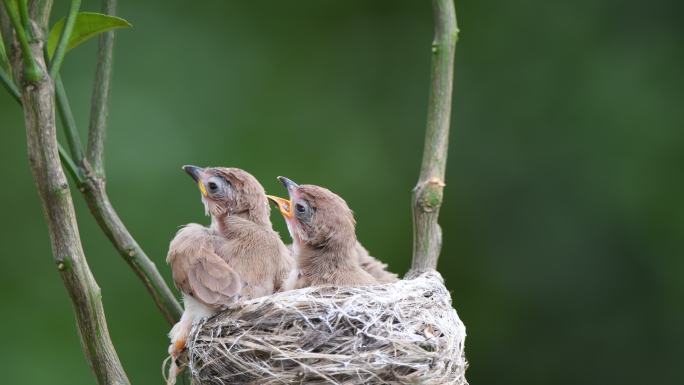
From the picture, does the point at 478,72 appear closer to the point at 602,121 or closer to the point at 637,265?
the point at 602,121

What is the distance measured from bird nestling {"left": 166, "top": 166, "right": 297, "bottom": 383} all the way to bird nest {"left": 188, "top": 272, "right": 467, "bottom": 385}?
0.28ft

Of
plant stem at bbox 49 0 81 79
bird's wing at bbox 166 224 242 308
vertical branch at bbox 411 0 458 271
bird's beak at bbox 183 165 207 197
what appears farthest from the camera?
bird's beak at bbox 183 165 207 197

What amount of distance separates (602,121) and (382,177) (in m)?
1.38

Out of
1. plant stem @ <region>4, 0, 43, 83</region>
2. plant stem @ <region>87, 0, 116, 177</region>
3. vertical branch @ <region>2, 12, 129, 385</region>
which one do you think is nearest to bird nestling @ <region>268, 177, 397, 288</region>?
plant stem @ <region>87, 0, 116, 177</region>

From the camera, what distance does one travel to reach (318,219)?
338 centimetres

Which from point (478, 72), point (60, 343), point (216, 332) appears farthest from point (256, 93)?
point (216, 332)

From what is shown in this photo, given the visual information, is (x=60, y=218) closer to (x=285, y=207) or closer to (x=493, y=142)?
(x=285, y=207)

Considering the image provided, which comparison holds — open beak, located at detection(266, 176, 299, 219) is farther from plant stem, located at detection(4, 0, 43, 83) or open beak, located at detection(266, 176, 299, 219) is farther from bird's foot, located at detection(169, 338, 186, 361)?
plant stem, located at detection(4, 0, 43, 83)

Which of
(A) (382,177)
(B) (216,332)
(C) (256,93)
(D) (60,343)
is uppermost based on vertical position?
(C) (256,93)

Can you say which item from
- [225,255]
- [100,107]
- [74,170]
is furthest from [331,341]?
[100,107]

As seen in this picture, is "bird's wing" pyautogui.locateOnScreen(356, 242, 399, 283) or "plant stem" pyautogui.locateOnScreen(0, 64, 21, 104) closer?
"plant stem" pyautogui.locateOnScreen(0, 64, 21, 104)

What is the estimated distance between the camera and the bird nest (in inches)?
104

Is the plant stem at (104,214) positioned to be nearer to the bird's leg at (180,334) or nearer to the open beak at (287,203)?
the bird's leg at (180,334)

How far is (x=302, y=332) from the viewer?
277cm
